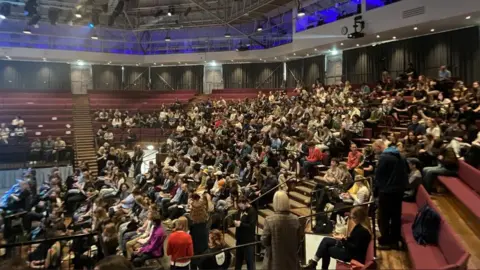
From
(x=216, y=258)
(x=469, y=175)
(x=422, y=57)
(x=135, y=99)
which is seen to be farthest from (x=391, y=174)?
(x=135, y=99)

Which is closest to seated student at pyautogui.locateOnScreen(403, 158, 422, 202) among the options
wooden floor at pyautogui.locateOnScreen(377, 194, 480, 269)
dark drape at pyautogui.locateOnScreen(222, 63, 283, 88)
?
wooden floor at pyautogui.locateOnScreen(377, 194, 480, 269)

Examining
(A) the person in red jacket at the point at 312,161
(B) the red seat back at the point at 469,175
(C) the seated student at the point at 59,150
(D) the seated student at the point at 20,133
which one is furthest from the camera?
(D) the seated student at the point at 20,133

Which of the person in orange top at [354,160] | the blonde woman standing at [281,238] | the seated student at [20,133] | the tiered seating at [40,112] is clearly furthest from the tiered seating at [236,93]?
the blonde woman standing at [281,238]

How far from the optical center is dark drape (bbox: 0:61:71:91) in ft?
85.0

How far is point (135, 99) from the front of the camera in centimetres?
2562

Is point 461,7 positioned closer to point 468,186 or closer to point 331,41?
point 331,41

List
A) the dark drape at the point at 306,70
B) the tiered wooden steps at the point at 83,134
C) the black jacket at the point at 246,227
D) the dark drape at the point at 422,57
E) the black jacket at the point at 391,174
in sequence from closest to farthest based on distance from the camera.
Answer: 1. the black jacket at the point at 391,174
2. the black jacket at the point at 246,227
3. the dark drape at the point at 422,57
4. the tiered wooden steps at the point at 83,134
5. the dark drape at the point at 306,70

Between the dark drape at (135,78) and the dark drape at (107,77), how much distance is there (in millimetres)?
517

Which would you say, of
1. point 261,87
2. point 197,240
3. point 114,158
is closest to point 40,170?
point 114,158

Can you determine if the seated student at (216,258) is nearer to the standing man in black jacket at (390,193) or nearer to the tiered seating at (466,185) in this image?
the standing man in black jacket at (390,193)

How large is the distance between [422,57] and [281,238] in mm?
15077

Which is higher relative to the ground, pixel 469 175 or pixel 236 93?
pixel 236 93

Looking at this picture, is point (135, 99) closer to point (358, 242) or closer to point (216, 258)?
point (216, 258)

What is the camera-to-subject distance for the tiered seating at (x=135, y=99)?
2386 cm
